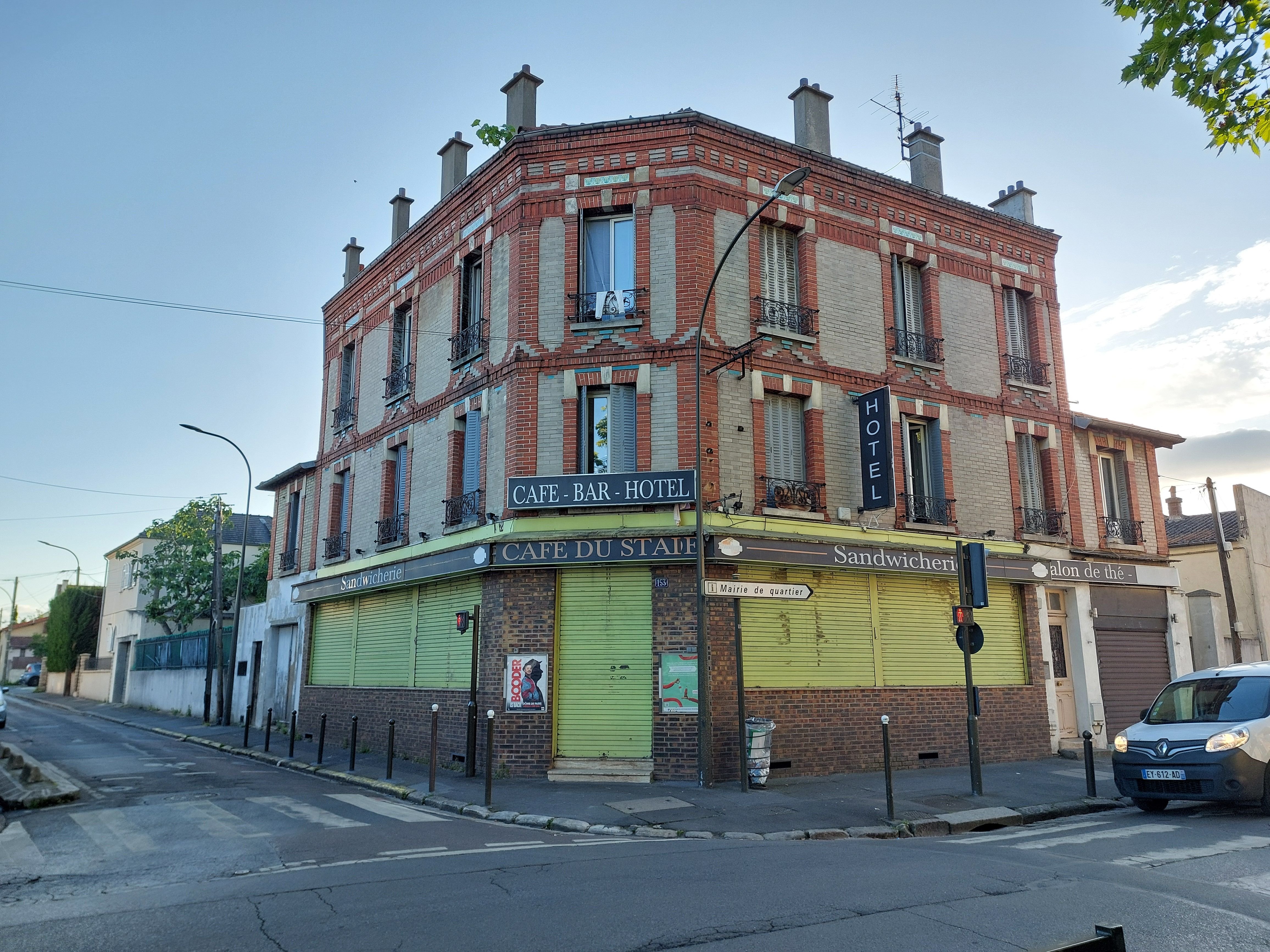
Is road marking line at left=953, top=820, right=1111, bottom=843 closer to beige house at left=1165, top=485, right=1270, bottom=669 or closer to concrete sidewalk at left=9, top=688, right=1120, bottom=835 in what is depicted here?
concrete sidewalk at left=9, top=688, right=1120, bottom=835

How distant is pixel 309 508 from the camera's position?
2303 cm

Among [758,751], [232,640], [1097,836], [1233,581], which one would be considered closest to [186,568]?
[232,640]

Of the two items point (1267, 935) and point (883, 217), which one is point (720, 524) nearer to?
point (883, 217)

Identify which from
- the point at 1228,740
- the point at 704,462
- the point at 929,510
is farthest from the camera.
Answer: the point at 929,510

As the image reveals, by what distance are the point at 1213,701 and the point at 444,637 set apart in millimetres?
11970

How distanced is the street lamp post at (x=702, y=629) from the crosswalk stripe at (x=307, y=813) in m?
4.81

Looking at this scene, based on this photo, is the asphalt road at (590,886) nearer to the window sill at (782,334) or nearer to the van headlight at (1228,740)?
the van headlight at (1228,740)

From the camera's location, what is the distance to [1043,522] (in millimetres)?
18422

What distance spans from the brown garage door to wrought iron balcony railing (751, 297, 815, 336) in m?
8.75

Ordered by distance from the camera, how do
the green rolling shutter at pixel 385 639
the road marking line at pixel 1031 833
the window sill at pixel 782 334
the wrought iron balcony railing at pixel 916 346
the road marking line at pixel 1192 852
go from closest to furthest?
the road marking line at pixel 1192 852 < the road marking line at pixel 1031 833 < the window sill at pixel 782 334 < the wrought iron balcony railing at pixel 916 346 < the green rolling shutter at pixel 385 639

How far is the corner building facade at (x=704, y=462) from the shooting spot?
551 inches

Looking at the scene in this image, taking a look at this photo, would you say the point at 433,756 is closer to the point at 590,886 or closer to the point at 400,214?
the point at 590,886

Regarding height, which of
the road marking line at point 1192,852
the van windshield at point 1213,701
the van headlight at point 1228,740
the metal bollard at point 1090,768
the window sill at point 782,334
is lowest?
the road marking line at point 1192,852

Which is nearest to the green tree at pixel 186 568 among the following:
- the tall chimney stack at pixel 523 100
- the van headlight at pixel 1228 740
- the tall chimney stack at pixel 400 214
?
the tall chimney stack at pixel 400 214
